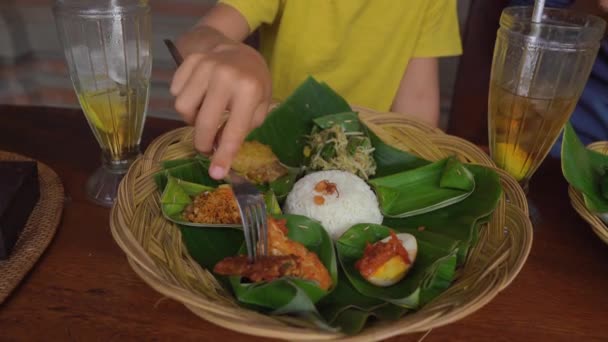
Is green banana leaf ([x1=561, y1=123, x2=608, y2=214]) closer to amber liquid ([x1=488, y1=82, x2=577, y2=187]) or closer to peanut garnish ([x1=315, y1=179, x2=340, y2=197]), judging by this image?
amber liquid ([x1=488, y1=82, x2=577, y2=187])

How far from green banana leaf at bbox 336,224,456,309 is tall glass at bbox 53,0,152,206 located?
0.50 meters

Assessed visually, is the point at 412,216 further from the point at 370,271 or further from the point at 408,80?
the point at 408,80

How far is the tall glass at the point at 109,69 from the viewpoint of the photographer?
3.42 ft

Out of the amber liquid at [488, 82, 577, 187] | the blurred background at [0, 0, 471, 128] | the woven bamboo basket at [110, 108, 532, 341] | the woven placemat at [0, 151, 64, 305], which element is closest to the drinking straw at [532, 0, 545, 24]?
the amber liquid at [488, 82, 577, 187]

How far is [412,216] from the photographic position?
1129mm

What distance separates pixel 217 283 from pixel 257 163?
0.35m

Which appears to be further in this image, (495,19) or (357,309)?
(495,19)

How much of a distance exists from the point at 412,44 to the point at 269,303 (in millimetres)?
1206

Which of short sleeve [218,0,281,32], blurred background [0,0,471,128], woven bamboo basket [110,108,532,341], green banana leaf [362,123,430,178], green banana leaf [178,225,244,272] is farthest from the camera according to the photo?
blurred background [0,0,471,128]

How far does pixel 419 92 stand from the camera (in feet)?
6.07

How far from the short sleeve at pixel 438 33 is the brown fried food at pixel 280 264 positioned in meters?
1.09

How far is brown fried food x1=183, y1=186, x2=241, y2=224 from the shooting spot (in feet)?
3.25

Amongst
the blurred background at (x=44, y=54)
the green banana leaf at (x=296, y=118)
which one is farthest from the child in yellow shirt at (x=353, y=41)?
the blurred background at (x=44, y=54)

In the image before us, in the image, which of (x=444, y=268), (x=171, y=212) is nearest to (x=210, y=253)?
(x=171, y=212)
